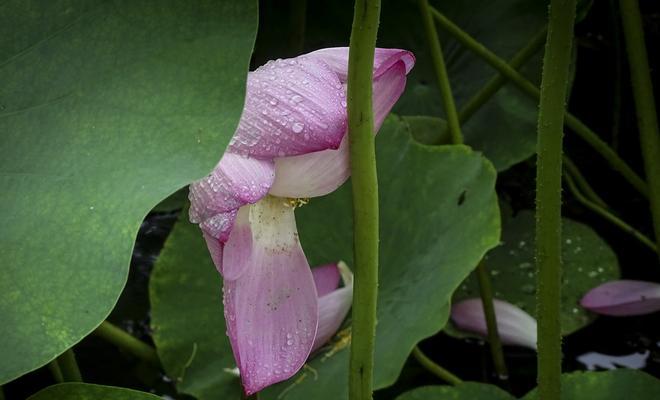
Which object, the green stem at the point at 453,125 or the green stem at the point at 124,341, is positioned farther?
the green stem at the point at 453,125

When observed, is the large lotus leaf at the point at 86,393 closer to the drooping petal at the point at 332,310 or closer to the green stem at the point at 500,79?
the drooping petal at the point at 332,310

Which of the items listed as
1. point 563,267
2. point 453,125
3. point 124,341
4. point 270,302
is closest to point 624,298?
point 563,267

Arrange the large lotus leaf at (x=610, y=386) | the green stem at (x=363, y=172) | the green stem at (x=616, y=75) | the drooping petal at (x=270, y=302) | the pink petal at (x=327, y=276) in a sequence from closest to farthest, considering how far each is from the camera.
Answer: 1. the green stem at (x=363, y=172)
2. the drooping petal at (x=270, y=302)
3. the large lotus leaf at (x=610, y=386)
4. the pink petal at (x=327, y=276)
5. the green stem at (x=616, y=75)

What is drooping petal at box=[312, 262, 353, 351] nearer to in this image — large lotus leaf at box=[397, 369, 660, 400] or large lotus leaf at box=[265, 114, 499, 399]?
large lotus leaf at box=[265, 114, 499, 399]

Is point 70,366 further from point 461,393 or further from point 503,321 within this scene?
point 503,321

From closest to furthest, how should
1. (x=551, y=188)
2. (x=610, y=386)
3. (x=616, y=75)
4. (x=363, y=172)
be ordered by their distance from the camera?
(x=363, y=172) → (x=551, y=188) → (x=610, y=386) → (x=616, y=75)

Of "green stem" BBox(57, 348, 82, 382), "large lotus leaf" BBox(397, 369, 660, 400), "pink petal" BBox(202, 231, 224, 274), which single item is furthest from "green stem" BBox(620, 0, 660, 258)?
"green stem" BBox(57, 348, 82, 382)

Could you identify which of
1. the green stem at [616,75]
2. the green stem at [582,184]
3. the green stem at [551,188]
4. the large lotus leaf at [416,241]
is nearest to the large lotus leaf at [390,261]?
the large lotus leaf at [416,241]

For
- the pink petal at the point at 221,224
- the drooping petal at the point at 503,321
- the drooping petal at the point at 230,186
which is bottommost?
the drooping petal at the point at 503,321
